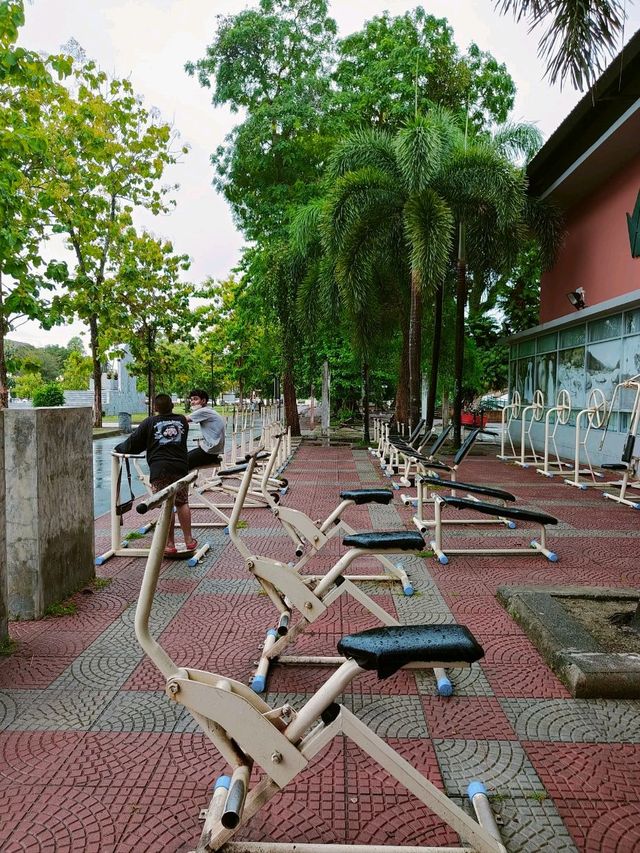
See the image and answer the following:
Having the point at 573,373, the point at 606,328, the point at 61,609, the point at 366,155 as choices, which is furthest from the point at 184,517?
the point at 573,373

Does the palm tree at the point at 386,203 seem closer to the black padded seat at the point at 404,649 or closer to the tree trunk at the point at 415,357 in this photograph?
the tree trunk at the point at 415,357

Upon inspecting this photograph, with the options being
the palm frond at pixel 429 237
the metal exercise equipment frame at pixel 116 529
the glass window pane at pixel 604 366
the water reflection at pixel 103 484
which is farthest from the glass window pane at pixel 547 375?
the metal exercise equipment frame at pixel 116 529

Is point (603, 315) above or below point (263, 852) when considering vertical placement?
above

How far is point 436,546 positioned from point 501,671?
2384 mm

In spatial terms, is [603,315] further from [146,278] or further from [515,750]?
[146,278]

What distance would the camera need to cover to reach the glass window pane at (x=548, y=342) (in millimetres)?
17078

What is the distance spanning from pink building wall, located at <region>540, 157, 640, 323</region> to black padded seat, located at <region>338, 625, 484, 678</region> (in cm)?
1321

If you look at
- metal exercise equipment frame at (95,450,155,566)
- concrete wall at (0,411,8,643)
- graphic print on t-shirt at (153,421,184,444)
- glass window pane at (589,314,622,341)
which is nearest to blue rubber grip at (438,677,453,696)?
concrete wall at (0,411,8,643)

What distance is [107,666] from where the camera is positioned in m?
3.56

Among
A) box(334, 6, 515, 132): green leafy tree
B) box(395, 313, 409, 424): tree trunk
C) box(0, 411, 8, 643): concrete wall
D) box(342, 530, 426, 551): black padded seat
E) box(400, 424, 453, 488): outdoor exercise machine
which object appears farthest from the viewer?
box(334, 6, 515, 132): green leafy tree

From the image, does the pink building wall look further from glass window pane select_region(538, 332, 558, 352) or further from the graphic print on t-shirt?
the graphic print on t-shirt

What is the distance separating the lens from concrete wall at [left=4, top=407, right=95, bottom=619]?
421 centimetres

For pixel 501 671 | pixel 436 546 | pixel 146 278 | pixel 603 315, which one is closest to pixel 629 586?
pixel 436 546

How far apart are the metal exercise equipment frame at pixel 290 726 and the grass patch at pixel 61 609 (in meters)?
2.69
